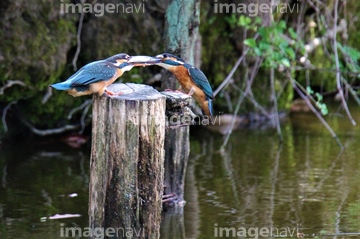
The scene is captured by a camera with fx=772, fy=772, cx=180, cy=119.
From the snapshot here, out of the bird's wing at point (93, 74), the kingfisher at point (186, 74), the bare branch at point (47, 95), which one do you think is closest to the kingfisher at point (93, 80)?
the bird's wing at point (93, 74)

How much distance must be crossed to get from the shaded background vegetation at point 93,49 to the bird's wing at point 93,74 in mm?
2950

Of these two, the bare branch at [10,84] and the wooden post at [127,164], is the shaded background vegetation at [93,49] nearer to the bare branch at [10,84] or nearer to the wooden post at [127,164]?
the bare branch at [10,84]

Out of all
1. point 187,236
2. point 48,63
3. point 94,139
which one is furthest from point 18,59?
point 94,139

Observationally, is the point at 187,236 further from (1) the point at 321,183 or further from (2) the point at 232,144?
(2) the point at 232,144

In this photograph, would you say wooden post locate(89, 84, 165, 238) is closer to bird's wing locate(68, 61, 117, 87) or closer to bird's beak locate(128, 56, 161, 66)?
bird's wing locate(68, 61, 117, 87)

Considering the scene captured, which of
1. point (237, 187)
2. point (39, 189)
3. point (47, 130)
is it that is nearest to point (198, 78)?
point (237, 187)

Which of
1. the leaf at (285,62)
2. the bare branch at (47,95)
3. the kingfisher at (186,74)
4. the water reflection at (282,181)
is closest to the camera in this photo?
the kingfisher at (186,74)

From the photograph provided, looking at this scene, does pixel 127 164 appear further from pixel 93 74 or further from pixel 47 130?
pixel 47 130

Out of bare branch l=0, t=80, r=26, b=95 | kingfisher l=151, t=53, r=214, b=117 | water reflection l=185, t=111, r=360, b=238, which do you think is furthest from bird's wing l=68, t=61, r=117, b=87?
bare branch l=0, t=80, r=26, b=95

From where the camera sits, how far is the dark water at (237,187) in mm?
5770

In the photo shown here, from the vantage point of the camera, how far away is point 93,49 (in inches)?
329

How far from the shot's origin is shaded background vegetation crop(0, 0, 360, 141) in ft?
25.6

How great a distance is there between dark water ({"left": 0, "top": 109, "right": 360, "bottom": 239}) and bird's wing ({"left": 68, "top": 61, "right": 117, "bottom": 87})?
1.42 metres

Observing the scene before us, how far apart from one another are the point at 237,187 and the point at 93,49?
8.08ft
